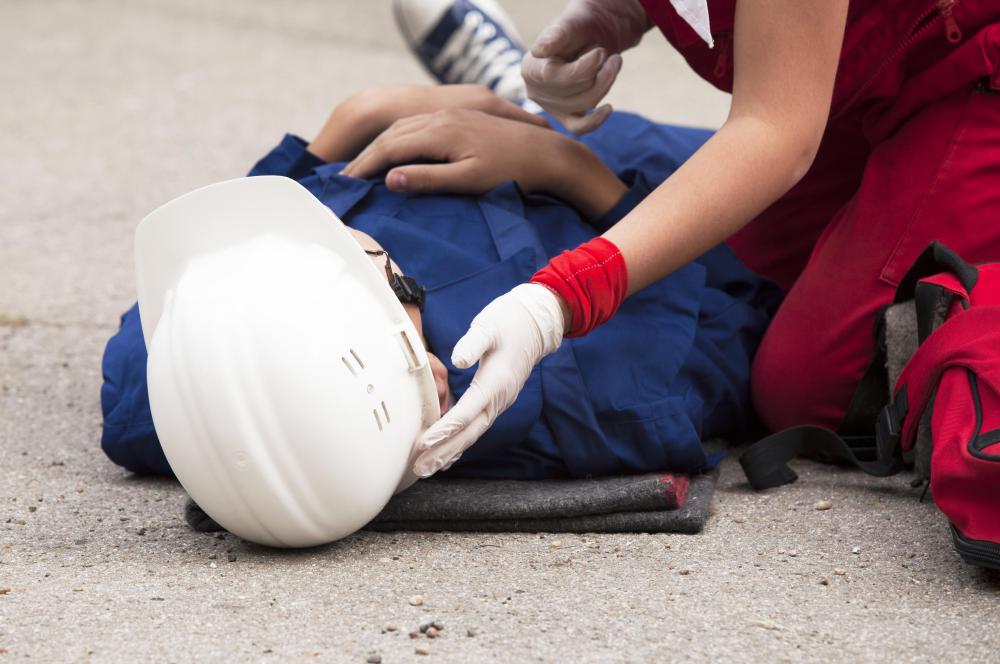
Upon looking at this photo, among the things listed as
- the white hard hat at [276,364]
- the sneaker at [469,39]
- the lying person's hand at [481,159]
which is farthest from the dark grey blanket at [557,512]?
the sneaker at [469,39]

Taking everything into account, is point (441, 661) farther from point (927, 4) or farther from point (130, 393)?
point (927, 4)

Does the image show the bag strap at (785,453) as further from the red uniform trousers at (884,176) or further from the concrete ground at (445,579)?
the red uniform trousers at (884,176)

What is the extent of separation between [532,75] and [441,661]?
1165mm

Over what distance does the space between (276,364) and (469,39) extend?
1.69 m

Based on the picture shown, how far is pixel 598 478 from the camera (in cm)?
170

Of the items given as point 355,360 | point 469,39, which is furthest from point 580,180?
point 469,39

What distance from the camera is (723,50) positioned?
5.75 feet

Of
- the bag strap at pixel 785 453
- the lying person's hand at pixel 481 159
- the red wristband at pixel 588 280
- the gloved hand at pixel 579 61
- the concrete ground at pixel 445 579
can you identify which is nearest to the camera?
the concrete ground at pixel 445 579

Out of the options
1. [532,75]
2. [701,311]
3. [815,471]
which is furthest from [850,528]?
[532,75]

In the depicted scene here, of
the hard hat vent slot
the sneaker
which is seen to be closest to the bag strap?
the hard hat vent slot

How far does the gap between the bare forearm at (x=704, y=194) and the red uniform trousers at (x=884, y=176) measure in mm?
253

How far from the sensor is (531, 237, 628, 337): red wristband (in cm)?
151

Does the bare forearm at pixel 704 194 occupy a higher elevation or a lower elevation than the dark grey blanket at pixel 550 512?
higher

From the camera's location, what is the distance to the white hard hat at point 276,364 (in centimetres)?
132
